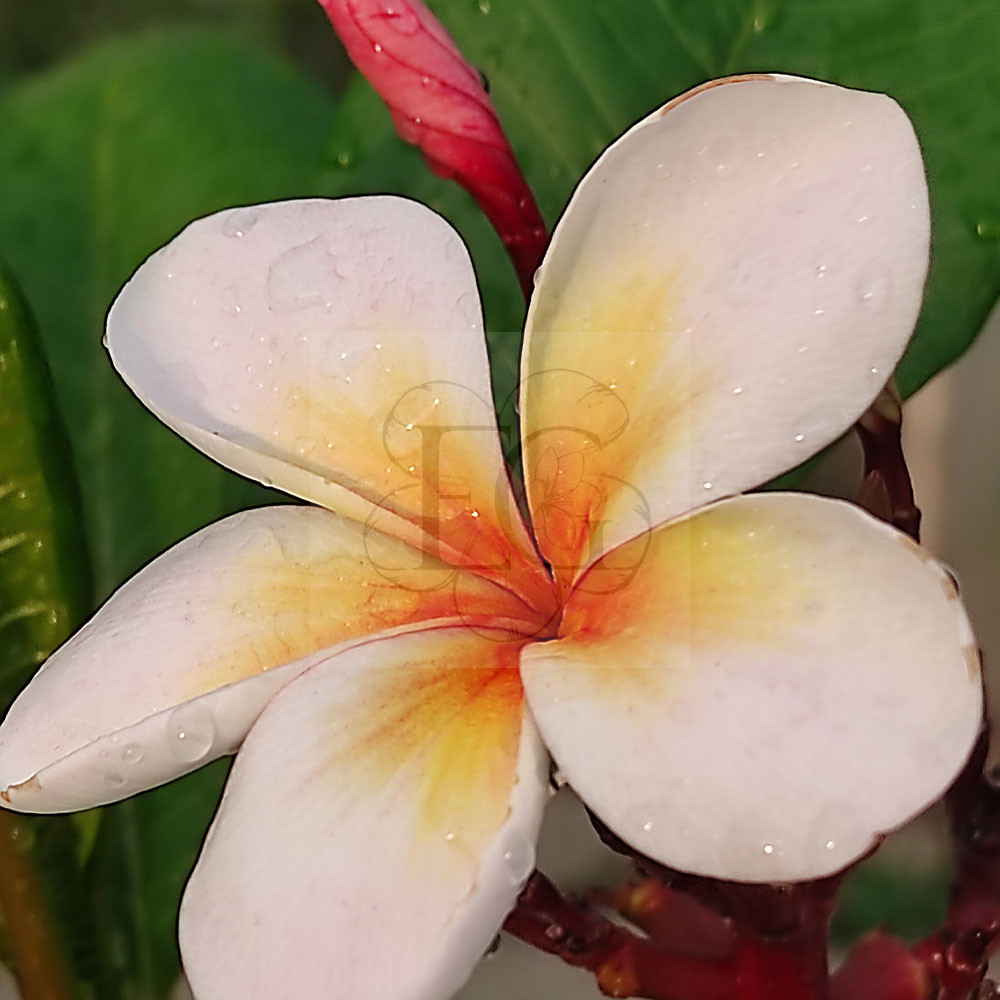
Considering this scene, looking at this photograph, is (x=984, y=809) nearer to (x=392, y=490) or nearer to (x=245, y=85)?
(x=392, y=490)

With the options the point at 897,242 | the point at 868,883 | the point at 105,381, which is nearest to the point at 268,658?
the point at 897,242

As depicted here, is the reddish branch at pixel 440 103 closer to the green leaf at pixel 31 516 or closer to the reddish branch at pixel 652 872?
the reddish branch at pixel 652 872

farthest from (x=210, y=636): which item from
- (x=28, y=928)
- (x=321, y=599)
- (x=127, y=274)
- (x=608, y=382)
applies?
(x=127, y=274)

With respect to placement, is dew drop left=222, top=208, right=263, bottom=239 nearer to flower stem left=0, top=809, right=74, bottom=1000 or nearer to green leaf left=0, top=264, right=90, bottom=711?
green leaf left=0, top=264, right=90, bottom=711

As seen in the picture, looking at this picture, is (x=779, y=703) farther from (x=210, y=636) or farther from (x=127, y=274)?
(x=127, y=274)

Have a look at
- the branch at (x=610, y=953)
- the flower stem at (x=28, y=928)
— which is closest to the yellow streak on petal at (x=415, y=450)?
the branch at (x=610, y=953)
